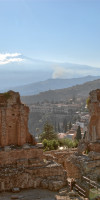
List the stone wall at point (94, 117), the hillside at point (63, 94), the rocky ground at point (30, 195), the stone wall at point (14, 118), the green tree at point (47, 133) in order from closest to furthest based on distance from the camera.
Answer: the rocky ground at point (30, 195) < the stone wall at point (14, 118) < the stone wall at point (94, 117) < the green tree at point (47, 133) < the hillside at point (63, 94)

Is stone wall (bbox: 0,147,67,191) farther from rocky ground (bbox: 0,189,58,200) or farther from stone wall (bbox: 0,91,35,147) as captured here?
stone wall (bbox: 0,91,35,147)

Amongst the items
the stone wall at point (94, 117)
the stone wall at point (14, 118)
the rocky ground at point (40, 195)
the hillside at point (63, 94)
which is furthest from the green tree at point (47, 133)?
the hillside at point (63, 94)

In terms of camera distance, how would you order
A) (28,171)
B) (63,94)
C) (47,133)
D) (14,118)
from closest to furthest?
(28,171)
(14,118)
(47,133)
(63,94)

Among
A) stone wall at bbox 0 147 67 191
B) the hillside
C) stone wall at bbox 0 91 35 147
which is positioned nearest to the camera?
stone wall at bbox 0 147 67 191

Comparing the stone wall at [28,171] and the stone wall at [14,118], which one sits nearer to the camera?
the stone wall at [28,171]

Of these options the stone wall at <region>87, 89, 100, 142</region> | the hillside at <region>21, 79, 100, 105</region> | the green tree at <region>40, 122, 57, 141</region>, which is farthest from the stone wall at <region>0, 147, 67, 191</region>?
the hillside at <region>21, 79, 100, 105</region>

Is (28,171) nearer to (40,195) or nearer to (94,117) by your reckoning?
(40,195)

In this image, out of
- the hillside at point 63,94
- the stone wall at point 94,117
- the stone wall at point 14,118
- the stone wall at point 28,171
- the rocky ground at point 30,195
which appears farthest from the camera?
the hillside at point 63,94

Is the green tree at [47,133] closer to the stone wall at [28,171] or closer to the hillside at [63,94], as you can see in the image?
the stone wall at [28,171]

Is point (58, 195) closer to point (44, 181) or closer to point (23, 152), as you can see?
point (44, 181)

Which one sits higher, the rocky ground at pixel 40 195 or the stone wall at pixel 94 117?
the stone wall at pixel 94 117

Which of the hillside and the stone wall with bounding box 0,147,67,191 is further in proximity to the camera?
the hillside

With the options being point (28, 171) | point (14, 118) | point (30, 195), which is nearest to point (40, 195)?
point (30, 195)

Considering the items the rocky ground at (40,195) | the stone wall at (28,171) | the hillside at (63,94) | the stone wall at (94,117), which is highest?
the hillside at (63,94)
